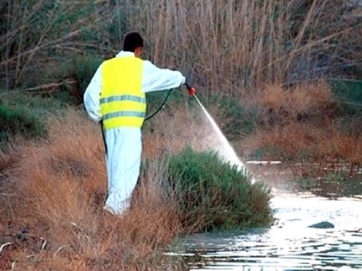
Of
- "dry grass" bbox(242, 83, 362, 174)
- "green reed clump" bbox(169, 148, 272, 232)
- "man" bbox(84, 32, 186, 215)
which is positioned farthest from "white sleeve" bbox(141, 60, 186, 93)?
"dry grass" bbox(242, 83, 362, 174)

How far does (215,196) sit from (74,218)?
6.43 ft

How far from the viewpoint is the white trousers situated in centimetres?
1205

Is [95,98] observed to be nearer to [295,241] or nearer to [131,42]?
[131,42]

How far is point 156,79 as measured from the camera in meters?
12.3

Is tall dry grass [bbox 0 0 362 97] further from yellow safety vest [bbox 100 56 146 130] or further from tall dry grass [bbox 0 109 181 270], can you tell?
yellow safety vest [bbox 100 56 146 130]

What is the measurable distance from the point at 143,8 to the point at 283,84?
9.96 ft

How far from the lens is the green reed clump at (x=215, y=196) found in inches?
493

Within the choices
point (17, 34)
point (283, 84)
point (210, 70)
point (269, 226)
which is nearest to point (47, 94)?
point (17, 34)

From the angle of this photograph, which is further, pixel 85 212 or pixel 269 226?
pixel 269 226

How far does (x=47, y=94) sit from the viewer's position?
23.3 m

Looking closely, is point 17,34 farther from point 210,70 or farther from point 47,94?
point 210,70

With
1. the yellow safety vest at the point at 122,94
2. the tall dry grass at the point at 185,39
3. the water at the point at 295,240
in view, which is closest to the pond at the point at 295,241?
the water at the point at 295,240

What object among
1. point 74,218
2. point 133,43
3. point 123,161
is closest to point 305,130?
point 133,43

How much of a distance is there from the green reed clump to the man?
2.19 ft
